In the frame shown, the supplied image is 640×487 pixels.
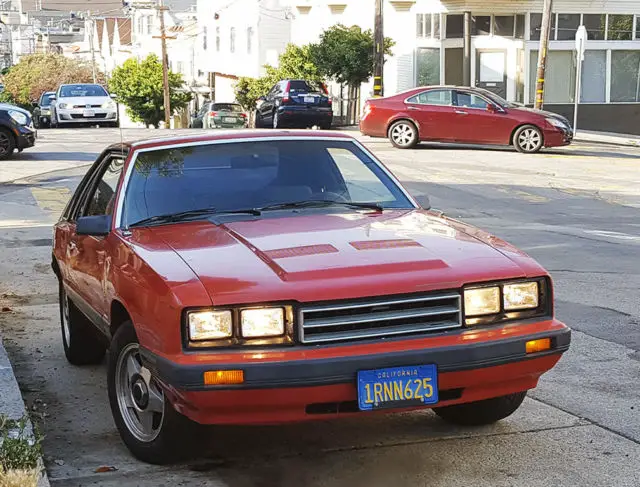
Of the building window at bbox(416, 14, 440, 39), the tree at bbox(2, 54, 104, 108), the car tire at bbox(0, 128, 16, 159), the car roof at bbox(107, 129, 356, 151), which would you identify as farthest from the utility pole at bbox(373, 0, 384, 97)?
the tree at bbox(2, 54, 104, 108)

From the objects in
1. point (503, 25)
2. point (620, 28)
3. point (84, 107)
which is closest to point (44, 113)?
point (84, 107)

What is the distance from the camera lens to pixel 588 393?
6414mm

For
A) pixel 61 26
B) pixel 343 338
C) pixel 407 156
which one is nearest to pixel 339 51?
pixel 407 156

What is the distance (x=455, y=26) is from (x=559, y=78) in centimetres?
412

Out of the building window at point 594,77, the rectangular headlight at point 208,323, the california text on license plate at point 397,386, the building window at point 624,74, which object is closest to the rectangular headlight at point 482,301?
the california text on license plate at point 397,386

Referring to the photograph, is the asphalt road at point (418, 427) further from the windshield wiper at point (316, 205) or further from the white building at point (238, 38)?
the white building at point (238, 38)

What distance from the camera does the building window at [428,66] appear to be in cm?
3994

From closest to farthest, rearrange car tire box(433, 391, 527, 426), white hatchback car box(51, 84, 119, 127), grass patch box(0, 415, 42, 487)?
grass patch box(0, 415, 42, 487) < car tire box(433, 391, 527, 426) < white hatchback car box(51, 84, 119, 127)

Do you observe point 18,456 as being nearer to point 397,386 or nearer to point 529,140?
point 397,386

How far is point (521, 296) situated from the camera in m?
5.03

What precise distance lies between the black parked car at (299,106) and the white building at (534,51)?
683 centimetres

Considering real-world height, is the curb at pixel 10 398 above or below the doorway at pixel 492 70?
below

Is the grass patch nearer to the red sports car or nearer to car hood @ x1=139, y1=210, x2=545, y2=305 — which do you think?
the red sports car

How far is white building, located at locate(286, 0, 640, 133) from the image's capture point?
38344 mm
